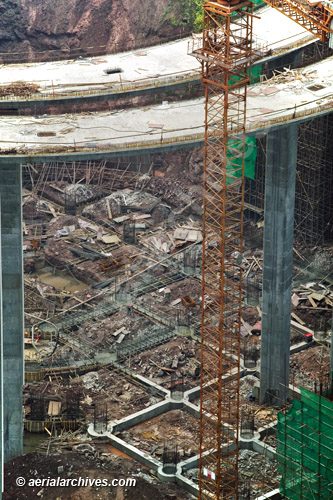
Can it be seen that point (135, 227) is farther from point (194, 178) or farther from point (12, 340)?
point (12, 340)

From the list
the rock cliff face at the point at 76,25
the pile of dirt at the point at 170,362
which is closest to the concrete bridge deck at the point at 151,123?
the pile of dirt at the point at 170,362

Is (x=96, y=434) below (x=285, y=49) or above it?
below

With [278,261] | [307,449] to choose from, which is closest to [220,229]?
[307,449]

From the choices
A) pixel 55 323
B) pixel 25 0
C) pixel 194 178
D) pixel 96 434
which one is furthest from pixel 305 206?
pixel 25 0

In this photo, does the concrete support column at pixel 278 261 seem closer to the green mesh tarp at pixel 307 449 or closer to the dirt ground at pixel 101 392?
the green mesh tarp at pixel 307 449

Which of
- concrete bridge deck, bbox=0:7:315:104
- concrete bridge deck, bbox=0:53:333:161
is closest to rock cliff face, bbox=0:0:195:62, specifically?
concrete bridge deck, bbox=0:7:315:104

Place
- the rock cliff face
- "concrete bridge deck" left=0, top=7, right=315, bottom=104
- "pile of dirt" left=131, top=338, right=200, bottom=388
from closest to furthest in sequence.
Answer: "concrete bridge deck" left=0, top=7, right=315, bottom=104 < "pile of dirt" left=131, top=338, right=200, bottom=388 < the rock cliff face

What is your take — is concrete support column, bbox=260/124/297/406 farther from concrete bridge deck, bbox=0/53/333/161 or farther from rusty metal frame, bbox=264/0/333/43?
rusty metal frame, bbox=264/0/333/43
